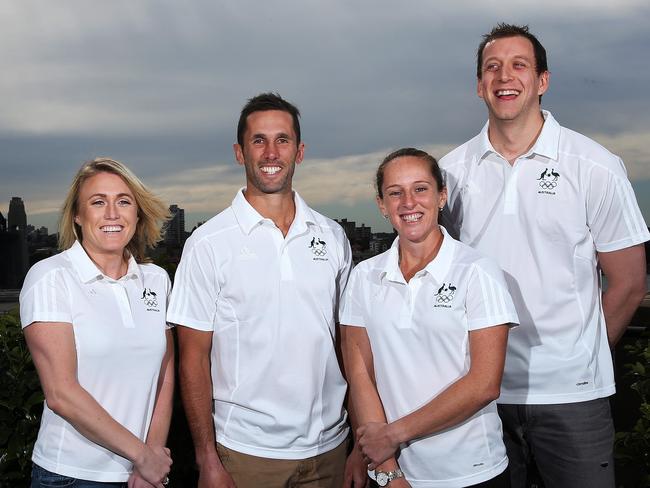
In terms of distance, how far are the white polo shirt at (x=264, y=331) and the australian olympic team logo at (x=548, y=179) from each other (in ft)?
3.82

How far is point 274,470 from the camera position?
381cm

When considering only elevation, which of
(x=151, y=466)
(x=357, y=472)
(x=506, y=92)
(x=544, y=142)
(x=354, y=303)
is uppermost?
(x=506, y=92)

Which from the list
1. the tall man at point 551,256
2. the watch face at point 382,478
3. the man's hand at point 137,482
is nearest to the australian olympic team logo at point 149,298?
the man's hand at point 137,482

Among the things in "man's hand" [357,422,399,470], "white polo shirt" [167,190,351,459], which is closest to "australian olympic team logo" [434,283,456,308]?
"man's hand" [357,422,399,470]

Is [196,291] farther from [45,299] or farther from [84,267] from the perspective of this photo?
[45,299]

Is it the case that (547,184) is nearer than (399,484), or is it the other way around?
(399,484)

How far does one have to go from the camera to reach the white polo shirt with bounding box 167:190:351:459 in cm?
381

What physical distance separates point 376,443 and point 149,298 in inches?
48.7

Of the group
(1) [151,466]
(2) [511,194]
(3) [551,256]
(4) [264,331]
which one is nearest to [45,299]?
(1) [151,466]

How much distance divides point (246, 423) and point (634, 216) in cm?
222

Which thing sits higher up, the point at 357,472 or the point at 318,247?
the point at 318,247

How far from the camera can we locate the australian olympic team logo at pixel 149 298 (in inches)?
143

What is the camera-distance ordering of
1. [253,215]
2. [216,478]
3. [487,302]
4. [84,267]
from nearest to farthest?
[487,302], [84,267], [216,478], [253,215]

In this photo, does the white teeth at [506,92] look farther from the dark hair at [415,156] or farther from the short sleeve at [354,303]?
the short sleeve at [354,303]
